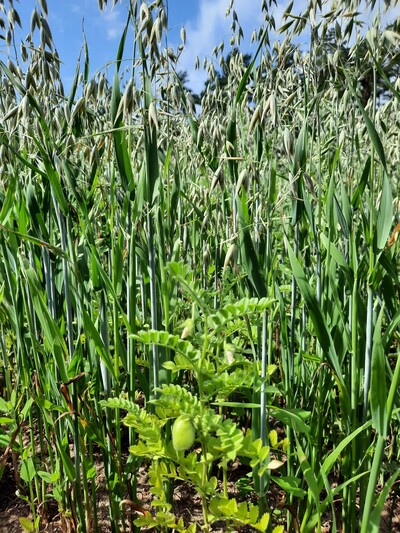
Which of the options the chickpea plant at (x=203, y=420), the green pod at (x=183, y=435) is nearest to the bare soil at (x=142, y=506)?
the chickpea plant at (x=203, y=420)

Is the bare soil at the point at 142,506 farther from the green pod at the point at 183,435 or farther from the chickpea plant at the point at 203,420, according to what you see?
the green pod at the point at 183,435

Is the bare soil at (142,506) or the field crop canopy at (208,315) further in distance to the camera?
the bare soil at (142,506)

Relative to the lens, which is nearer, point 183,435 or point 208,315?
point 183,435

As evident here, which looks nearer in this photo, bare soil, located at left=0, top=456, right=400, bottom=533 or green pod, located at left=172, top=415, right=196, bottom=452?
green pod, located at left=172, top=415, right=196, bottom=452

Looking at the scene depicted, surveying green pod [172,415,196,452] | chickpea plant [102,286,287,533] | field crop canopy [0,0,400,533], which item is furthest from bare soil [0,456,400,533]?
green pod [172,415,196,452]

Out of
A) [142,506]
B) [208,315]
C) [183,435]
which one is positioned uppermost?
[208,315]

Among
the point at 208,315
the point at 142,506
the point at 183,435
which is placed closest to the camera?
the point at 183,435

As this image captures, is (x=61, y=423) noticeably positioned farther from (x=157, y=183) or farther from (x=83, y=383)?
(x=157, y=183)

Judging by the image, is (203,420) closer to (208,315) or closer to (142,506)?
(208,315)

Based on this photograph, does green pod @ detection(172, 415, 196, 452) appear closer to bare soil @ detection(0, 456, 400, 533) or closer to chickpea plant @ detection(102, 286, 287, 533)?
chickpea plant @ detection(102, 286, 287, 533)

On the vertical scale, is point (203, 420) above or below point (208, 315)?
below

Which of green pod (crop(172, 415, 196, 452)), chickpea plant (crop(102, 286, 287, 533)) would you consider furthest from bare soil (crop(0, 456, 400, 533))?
green pod (crop(172, 415, 196, 452))

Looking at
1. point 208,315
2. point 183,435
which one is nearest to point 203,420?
point 183,435

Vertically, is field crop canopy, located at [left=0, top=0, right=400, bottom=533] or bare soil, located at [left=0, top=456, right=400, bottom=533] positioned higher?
field crop canopy, located at [left=0, top=0, right=400, bottom=533]
